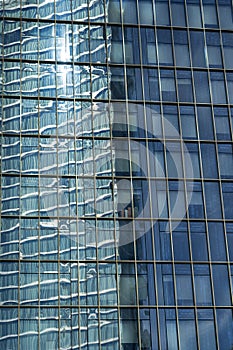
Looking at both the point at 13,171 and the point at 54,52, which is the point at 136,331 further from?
the point at 54,52

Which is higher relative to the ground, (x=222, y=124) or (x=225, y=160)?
(x=222, y=124)

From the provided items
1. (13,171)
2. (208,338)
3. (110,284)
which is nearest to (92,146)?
(13,171)

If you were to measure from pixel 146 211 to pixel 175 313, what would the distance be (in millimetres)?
4585

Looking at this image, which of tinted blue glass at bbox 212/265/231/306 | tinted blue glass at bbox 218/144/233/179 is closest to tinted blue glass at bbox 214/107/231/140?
tinted blue glass at bbox 218/144/233/179

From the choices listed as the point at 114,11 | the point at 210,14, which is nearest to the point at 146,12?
the point at 114,11

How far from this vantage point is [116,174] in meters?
41.0

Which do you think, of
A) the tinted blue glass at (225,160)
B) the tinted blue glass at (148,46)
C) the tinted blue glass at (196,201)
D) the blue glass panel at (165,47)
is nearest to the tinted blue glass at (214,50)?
the blue glass panel at (165,47)

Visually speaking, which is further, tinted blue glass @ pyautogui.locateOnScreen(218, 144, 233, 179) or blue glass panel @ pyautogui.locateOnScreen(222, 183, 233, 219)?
tinted blue glass @ pyautogui.locateOnScreen(218, 144, 233, 179)

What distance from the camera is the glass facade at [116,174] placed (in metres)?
38.7

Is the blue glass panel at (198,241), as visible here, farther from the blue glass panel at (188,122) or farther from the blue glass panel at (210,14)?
the blue glass panel at (210,14)

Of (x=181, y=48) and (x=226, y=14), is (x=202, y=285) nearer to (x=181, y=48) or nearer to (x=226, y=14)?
(x=181, y=48)

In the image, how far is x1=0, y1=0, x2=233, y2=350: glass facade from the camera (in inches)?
1523

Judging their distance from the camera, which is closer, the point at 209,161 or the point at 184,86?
the point at 209,161

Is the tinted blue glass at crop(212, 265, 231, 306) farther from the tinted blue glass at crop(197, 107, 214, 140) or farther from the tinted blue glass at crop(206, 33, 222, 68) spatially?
the tinted blue glass at crop(206, 33, 222, 68)
